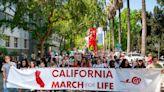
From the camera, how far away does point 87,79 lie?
14.2 m

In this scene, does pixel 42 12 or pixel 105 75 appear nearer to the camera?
pixel 105 75

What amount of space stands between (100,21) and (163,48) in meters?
29.6

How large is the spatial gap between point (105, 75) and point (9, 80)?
11.2 feet

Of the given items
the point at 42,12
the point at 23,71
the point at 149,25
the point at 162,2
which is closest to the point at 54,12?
the point at 42,12

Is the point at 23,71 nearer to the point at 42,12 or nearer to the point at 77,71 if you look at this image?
the point at 77,71

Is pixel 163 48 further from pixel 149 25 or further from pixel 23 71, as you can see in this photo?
pixel 23 71

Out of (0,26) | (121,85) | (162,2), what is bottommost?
(121,85)

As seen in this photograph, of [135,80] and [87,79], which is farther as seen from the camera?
[87,79]

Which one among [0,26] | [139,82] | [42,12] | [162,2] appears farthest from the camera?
[162,2]

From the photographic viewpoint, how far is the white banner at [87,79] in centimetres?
1377

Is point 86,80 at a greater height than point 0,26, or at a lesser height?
lesser

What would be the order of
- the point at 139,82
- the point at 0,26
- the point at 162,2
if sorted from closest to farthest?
the point at 139,82, the point at 0,26, the point at 162,2

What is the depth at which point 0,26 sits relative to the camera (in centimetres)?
3650

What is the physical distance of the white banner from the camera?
13.8 m
